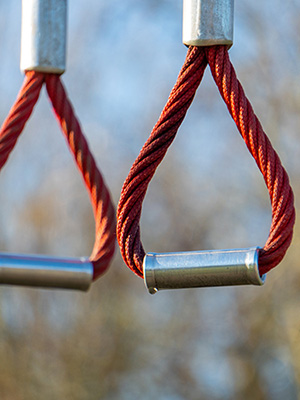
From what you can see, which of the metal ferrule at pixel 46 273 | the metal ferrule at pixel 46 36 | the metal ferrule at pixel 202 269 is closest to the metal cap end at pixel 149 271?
the metal ferrule at pixel 202 269

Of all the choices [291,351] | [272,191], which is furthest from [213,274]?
[291,351]

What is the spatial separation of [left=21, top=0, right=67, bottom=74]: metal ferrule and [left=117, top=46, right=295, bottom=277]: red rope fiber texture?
17 cm

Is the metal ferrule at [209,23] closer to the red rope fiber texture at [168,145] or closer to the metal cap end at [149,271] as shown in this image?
the red rope fiber texture at [168,145]

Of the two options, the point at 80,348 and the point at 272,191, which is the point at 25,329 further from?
the point at 272,191

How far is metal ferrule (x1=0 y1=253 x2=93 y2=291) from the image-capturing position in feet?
2.23

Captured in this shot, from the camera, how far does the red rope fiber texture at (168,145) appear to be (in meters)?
0.58

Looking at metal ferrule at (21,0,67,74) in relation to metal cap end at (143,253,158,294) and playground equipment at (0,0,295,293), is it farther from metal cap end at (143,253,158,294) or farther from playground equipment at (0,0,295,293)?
metal cap end at (143,253,158,294)

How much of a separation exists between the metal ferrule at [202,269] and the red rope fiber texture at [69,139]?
0.42 feet

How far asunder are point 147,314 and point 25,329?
0.50 meters

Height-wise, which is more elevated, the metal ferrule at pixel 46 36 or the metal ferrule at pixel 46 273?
the metal ferrule at pixel 46 36

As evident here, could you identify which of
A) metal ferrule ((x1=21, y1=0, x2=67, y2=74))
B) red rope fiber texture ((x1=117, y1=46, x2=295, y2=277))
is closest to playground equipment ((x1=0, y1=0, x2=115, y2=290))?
metal ferrule ((x1=21, y1=0, x2=67, y2=74))

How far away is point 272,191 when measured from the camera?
1.91ft

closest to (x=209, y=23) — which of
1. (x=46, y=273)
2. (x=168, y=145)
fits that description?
(x=168, y=145)

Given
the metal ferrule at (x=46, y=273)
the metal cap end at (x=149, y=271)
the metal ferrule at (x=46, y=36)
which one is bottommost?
the metal ferrule at (x=46, y=273)
